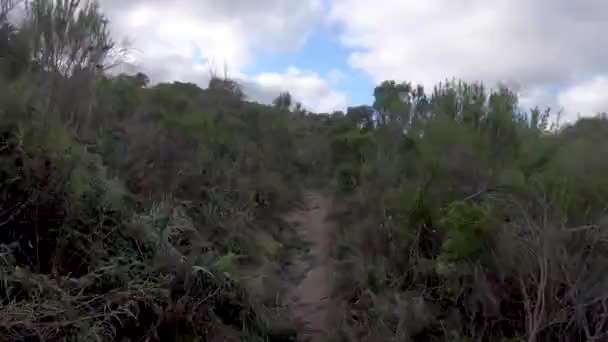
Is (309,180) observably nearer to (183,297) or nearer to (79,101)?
(79,101)

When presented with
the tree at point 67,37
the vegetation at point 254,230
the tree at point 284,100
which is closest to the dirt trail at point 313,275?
the vegetation at point 254,230

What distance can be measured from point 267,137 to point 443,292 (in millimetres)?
13898

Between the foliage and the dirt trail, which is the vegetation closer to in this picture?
the foliage

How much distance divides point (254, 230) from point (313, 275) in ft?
6.60

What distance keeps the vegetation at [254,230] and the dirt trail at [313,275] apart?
0.29 m

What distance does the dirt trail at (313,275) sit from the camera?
25.8 feet

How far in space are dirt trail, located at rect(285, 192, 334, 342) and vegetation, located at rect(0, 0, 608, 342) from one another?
295 mm

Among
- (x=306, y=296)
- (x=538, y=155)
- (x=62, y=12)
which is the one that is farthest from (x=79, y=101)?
(x=538, y=155)

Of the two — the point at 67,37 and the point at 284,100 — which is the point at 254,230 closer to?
the point at 67,37

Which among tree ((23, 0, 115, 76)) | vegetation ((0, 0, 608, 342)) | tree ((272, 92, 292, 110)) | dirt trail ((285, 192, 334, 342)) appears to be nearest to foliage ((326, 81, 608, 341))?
vegetation ((0, 0, 608, 342))

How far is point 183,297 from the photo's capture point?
6.05m

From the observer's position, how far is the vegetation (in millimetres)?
5445

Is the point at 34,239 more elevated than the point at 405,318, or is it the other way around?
the point at 34,239

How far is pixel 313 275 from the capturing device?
9828 millimetres
